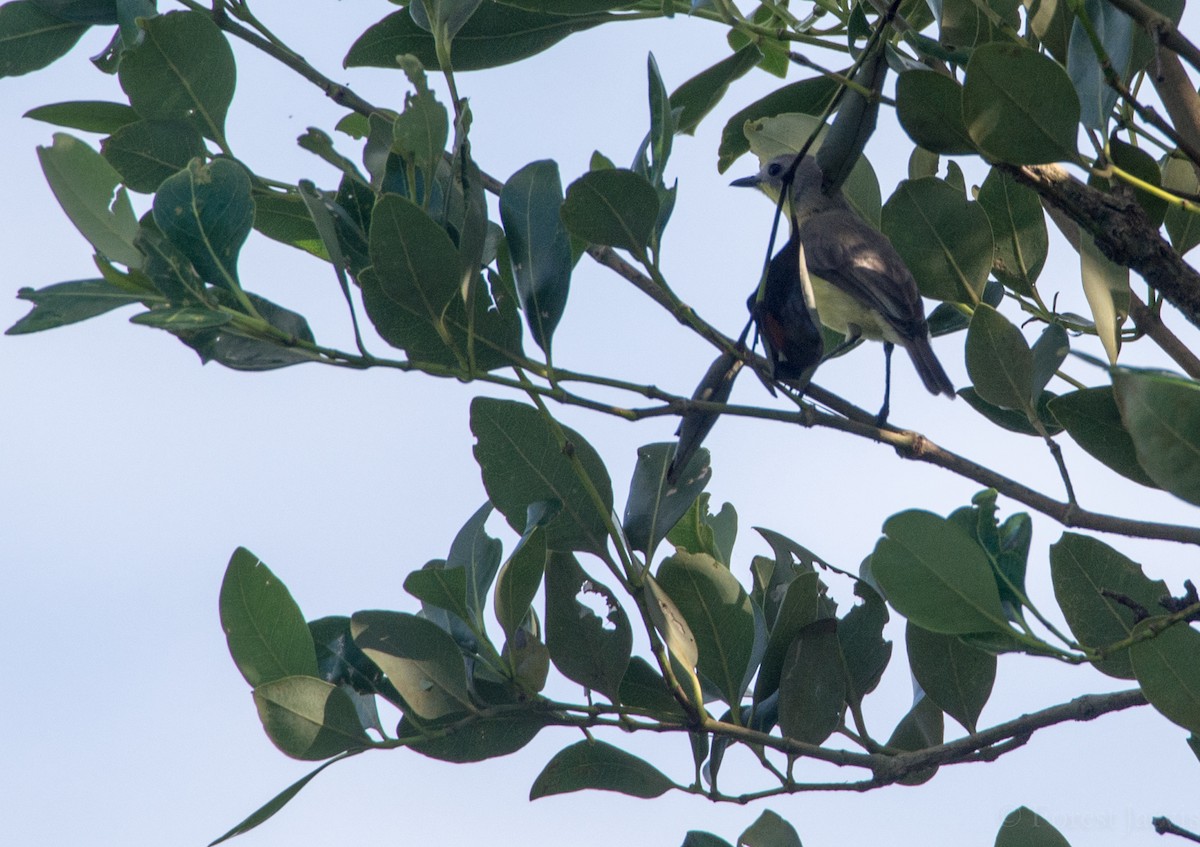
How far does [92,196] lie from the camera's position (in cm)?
189

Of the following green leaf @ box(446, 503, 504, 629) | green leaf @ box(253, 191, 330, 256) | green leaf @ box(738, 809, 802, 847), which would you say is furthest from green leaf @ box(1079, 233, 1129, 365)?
green leaf @ box(253, 191, 330, 256)

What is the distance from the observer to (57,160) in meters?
1.87

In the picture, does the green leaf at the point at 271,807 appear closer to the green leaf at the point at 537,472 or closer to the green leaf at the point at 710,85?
the green leaf at the point at 537,472

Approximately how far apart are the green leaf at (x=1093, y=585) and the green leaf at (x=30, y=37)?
212 centimetres

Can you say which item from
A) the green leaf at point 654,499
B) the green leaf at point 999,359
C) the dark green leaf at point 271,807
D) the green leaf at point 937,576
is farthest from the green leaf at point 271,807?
the green leaf at point 999,359

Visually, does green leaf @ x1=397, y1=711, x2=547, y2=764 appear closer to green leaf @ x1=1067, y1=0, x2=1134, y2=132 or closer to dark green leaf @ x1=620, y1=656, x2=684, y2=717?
dark green leaf @ x1=620, y1=656, x2=684, y2=717

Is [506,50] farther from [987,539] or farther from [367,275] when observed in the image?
[987,539]

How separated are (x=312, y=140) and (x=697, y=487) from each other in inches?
36.0

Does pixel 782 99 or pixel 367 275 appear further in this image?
pixel 782 99

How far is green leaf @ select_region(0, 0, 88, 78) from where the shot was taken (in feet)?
8.09

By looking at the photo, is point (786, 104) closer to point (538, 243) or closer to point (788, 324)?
point (788, 324)

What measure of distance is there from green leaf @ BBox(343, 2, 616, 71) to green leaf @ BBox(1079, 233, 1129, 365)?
40.9 inches

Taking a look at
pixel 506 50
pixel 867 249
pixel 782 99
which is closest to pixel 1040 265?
pixel 782 99

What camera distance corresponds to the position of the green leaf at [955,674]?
2.24m
